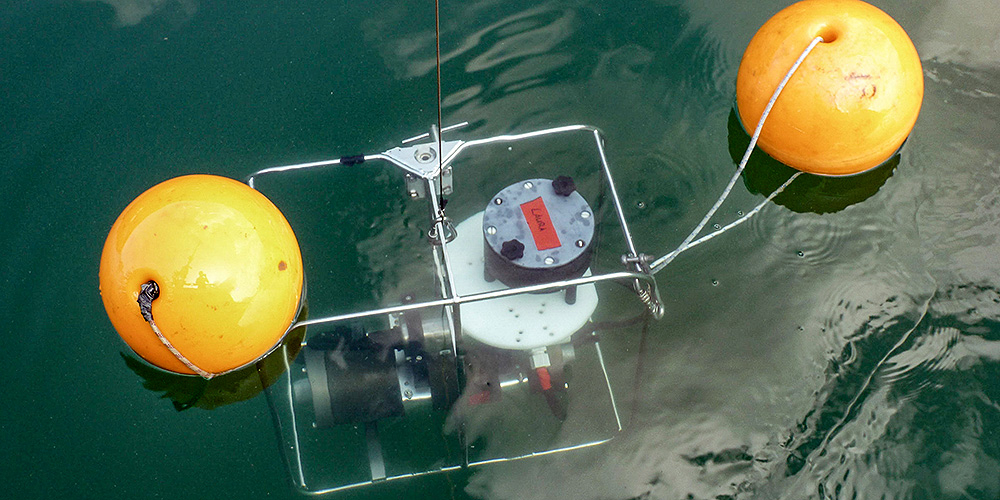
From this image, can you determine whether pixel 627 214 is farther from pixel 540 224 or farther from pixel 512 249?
pixel 512 249

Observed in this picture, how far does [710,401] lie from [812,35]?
1.80 meters

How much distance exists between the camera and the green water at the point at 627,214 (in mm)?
3746

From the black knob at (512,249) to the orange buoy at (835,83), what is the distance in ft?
4.88

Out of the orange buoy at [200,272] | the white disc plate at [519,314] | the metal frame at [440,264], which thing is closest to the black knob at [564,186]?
the metal frame at [440,264]

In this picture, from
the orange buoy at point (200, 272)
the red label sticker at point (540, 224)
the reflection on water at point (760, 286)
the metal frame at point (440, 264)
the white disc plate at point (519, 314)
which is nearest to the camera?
the orange buoy at point (200, 272)

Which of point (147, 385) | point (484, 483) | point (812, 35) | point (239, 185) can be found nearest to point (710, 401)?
point (484, 483)

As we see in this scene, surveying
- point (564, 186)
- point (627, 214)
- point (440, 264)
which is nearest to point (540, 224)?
point (564, 186)

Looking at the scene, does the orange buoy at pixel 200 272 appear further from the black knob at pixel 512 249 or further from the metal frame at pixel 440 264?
the black knob at pixel 512 249

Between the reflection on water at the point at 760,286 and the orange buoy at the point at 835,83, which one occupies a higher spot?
the orange buoy at the point at 835,83

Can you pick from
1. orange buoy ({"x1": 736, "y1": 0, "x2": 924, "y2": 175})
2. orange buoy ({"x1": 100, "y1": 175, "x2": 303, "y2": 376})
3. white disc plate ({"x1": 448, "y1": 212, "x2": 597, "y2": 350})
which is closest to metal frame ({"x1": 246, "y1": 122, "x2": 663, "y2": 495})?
white disc plate ({"x1": 448, "y1": 212, "x2": 597, "y2": 350})

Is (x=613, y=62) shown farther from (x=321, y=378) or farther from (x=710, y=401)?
(x=321, y=378)

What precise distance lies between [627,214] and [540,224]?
1.17 meters

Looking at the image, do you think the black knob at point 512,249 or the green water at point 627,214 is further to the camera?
the green water at point 627,214

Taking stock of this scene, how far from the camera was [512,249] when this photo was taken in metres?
3.10
